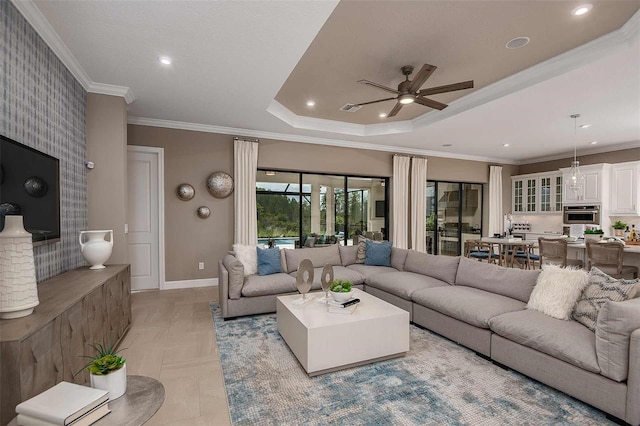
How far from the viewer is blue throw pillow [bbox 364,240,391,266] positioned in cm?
489

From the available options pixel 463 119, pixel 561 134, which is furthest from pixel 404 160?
pixel 561 134

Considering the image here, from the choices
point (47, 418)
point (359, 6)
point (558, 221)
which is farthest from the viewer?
point (558, 221)

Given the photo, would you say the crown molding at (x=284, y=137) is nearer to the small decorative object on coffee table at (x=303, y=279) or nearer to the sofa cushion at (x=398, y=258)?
the sofa cushion at (x=398, y=258)

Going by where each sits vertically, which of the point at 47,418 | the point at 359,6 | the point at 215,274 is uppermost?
the point at 359,6

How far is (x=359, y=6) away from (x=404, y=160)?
4.78m

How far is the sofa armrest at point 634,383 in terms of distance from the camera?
180 centimetres

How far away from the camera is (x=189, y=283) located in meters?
5.22

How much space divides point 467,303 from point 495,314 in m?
0.28

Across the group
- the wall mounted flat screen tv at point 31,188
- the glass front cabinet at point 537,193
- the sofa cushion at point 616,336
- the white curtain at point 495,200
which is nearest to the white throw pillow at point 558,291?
the sofa cushion at point 616,336

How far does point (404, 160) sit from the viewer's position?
694 centimetres

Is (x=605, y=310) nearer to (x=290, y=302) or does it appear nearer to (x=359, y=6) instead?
(x=290, y=302)

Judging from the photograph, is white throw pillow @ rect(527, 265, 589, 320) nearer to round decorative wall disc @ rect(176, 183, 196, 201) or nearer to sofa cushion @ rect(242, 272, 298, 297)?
sofa cushion @ rect(242, 272, 298, 297)

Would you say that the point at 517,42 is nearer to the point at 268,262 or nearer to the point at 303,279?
the point at 303,279

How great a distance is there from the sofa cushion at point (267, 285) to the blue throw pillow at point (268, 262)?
0.12 m
